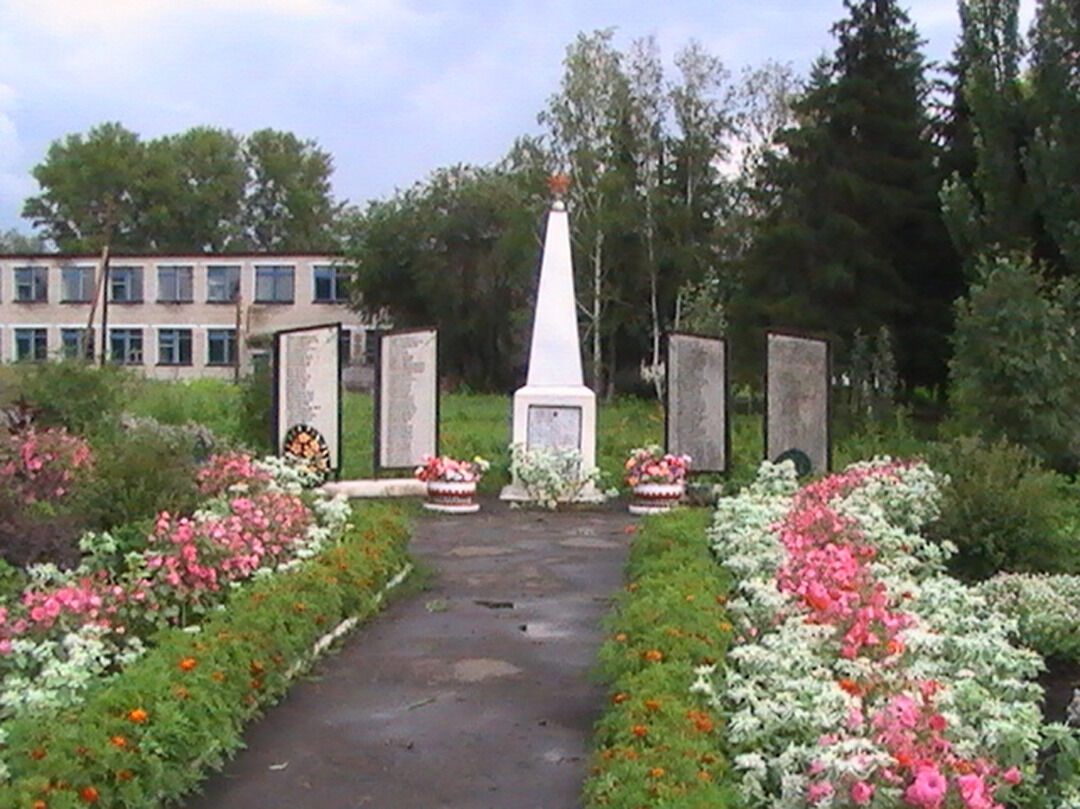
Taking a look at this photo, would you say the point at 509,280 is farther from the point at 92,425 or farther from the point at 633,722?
the point at 633,722

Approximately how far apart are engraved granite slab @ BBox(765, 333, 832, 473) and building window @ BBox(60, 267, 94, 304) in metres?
48.1

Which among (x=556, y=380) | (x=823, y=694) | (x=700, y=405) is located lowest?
(x=823, y=694)

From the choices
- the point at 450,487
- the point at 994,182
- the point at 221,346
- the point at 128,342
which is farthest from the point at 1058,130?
the point at 128,342

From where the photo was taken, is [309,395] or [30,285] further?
[30,285]

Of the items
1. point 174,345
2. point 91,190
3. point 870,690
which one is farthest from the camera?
point 91,190

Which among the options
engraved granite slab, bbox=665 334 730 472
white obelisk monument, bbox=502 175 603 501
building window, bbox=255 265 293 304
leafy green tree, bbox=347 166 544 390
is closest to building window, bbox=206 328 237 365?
building window, bbox=255 265 293 304

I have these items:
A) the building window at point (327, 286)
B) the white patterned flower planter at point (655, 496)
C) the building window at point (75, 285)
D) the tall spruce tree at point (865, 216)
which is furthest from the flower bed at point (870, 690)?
the building window at point (75, 285)

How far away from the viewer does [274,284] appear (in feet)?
187

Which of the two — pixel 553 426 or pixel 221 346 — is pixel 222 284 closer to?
pixel 221 346

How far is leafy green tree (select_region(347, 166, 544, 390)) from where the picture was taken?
148 ft

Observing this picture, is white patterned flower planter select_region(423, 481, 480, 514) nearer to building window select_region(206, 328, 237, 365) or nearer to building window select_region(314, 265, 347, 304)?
building window select_region(314, 265, 347, 304)

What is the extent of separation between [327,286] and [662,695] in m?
52.4

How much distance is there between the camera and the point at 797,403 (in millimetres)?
15734

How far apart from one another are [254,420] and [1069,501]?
1025 centimetres
